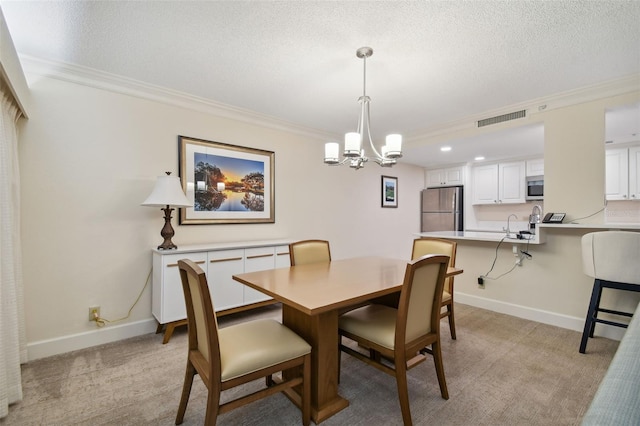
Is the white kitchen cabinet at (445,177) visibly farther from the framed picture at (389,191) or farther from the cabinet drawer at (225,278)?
the cabinet drawer at (225,278)

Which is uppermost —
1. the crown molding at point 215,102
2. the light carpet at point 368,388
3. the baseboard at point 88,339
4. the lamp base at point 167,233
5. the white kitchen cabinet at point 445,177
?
the crown molding at point 215,102

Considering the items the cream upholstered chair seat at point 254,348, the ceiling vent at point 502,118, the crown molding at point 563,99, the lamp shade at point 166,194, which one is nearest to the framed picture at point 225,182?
the lamp shade at point 166,194

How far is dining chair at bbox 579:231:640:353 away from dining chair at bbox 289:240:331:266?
7.32 feet

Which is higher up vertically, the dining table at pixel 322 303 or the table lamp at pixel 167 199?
the table lamp at pixel 167 199

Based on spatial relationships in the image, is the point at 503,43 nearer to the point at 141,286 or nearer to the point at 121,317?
the point at 141,286

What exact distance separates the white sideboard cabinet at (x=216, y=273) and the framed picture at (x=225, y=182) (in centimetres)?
45

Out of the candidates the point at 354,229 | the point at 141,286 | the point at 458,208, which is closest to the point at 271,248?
the point at 141,286

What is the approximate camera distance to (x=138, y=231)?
2.74 metres

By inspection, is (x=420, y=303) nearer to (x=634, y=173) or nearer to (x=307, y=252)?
(x=307, y=252)

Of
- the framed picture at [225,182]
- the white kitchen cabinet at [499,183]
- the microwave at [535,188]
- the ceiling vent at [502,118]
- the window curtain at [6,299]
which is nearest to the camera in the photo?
the window curtain at [6,299]

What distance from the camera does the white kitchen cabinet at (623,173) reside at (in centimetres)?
403

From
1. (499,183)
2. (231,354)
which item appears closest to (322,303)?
(231,354)

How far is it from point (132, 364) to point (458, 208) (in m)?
5.45

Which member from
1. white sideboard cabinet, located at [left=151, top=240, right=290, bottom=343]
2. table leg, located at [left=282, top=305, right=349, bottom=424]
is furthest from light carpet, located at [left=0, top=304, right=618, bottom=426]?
white sideboard cabinet, located at [left=151, top=240, right=290, bottom=343]
